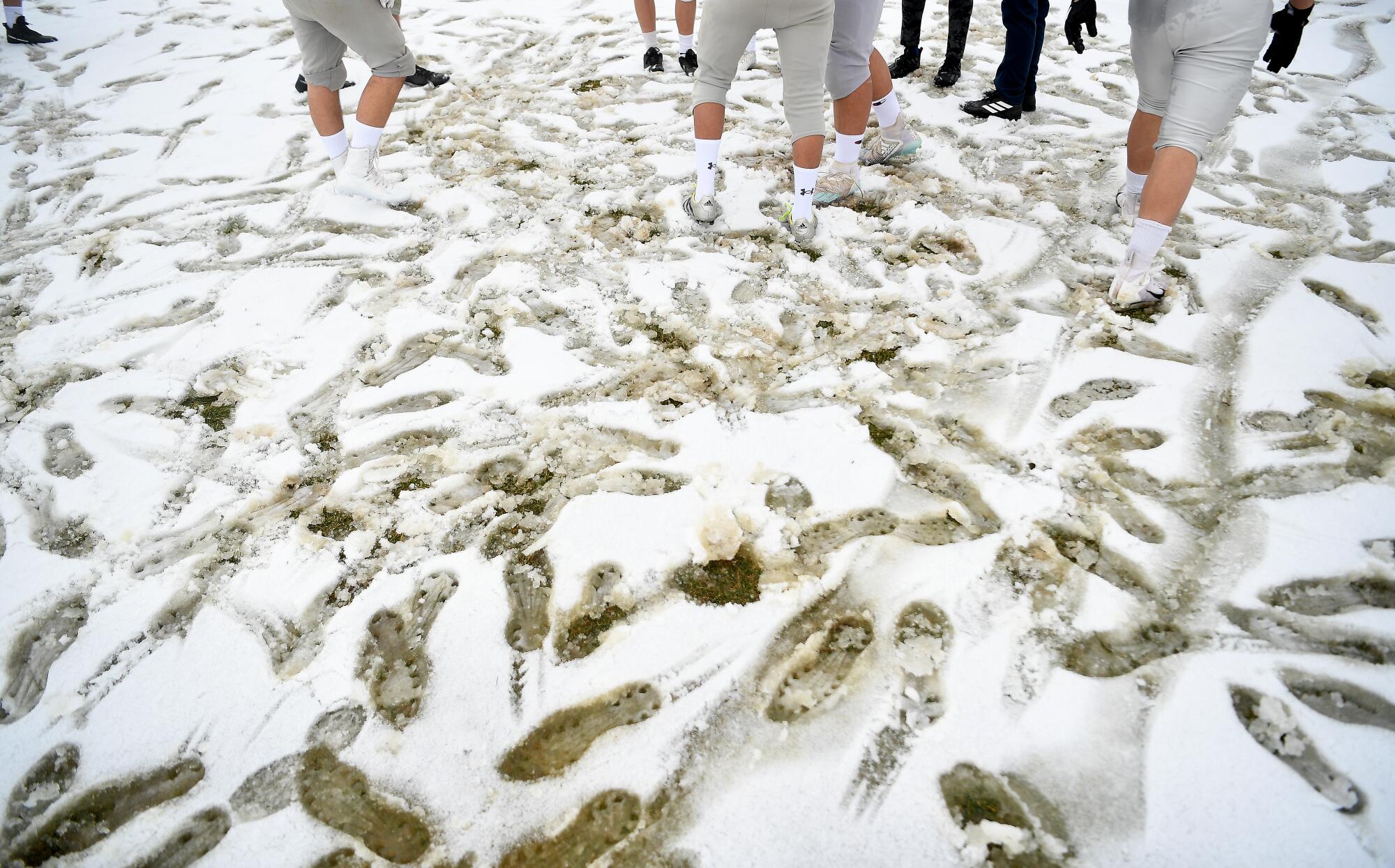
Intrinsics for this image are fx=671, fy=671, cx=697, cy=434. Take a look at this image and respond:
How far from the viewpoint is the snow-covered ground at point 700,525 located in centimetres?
134

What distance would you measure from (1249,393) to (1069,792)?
1.54 meters

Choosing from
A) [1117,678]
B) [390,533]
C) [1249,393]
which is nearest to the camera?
[1117,678]

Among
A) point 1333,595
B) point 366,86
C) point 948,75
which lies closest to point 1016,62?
point 948,75

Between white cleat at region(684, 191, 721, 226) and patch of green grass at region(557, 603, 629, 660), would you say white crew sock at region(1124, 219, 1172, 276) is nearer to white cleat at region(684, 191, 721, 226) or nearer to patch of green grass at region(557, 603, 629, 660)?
white cleat at region(684, 191, 721, 226)

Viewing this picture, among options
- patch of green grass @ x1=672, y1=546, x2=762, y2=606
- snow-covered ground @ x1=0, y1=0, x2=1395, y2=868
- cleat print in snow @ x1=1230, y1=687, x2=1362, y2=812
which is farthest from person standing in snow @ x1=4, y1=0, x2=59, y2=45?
cleat print in snow @ x1=1230, y1=687, x2=1362, y2=812

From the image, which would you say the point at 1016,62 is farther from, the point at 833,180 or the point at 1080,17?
the point at 833,180

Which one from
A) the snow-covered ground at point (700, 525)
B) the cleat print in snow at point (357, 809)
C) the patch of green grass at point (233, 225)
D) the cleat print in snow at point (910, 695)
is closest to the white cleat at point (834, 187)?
the snow-covered ground at point (700, 525)

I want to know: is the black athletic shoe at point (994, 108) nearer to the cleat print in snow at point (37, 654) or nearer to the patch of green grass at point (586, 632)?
the patch of green grass at point (586, 632)

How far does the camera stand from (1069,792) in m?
1.31

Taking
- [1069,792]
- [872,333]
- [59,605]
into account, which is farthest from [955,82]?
[59,605]

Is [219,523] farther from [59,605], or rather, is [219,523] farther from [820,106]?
[820,106]

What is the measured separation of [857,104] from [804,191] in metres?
0.56

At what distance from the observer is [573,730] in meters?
1.46

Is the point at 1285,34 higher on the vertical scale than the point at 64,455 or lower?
higher
